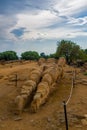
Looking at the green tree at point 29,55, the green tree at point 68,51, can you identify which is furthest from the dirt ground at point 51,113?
the green tree at point 29,55

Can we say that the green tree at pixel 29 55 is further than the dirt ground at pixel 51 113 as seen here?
Yes

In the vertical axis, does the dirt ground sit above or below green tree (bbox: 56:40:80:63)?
below

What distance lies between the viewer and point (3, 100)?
50.9 feet

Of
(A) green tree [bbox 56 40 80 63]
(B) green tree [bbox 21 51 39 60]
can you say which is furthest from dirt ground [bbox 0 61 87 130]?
(B) green tree [bbox 21 51 39 60]

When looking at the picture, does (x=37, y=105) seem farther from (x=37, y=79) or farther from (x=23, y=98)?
(x=37, y=79)

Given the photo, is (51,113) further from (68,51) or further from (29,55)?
(29,55)

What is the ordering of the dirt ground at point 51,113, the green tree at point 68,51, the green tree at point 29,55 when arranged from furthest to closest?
the green tree at point 29,55 → the green tree at point 68,51 → the dirt ground at point 51,113

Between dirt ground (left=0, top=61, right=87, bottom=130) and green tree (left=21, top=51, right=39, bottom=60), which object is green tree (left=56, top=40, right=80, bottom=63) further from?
dirt ground (left=0, top=61, right=87, bottom=130)

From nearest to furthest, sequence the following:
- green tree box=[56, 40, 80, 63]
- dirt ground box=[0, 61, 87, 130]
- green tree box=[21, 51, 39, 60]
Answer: dirt ground box=[0, 61, 87, 130] < green tree box=[56, 40, 80, 63] < green tree box=[21, 51, 39, 60]

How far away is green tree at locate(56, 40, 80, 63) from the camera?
160 feet

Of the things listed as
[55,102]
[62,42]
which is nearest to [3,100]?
[55,102]

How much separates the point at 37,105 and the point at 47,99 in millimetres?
1541

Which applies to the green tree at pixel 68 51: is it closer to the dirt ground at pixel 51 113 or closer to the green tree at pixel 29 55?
the green tree at pixel 29 55

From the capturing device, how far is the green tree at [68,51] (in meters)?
48.6
